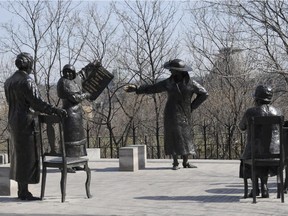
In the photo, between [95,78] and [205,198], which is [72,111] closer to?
[95,78]

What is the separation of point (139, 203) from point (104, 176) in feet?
10.8

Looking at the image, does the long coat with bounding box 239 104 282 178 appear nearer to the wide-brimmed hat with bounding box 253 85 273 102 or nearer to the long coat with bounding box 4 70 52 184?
the wide-brimmed hat with bounding box 253 85 273 102

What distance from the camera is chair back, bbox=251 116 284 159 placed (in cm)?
702

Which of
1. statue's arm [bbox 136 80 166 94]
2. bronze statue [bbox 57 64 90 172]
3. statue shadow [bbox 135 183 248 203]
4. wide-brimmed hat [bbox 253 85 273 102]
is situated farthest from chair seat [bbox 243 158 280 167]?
bronze statue [bbox 57 64 90 172]

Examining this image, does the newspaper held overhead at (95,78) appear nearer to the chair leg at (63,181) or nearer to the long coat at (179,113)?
the long coat at (179,113)

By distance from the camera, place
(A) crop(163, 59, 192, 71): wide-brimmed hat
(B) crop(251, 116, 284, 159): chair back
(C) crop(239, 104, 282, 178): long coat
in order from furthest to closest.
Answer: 1. (A) crop(163, 59, 192, 71): wide-brimmed hat
2. (C) crop(239, 104, 282, 178): long coat
3. (B) crop(251, 116, 284, 159): chair back

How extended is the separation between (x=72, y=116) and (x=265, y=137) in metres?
4.76

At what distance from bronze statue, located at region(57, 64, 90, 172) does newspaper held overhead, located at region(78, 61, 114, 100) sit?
2.04 feet

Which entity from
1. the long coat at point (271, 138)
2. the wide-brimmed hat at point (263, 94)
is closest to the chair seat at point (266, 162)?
the long coat at point (271, 138)

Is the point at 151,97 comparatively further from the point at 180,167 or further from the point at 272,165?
the point at 272,165

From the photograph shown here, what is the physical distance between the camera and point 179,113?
36.8 ft

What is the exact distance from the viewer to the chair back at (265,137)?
7017mm

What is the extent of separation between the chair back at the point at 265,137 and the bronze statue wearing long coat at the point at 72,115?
15.1 ft

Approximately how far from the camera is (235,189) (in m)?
8.59
